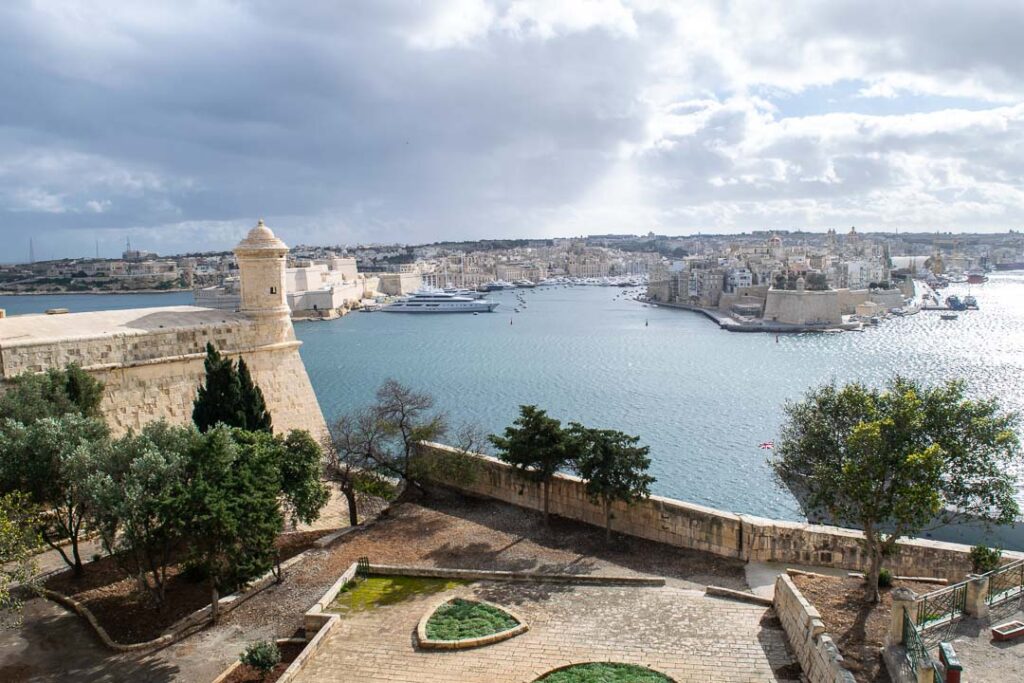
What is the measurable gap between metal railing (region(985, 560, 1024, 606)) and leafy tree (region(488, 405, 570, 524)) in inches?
211

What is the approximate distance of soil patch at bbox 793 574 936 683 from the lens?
19.3 ft

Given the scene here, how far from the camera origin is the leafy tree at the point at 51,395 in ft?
29.7

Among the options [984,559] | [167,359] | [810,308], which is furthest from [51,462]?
[810,308]

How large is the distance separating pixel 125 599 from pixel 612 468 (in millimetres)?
6480

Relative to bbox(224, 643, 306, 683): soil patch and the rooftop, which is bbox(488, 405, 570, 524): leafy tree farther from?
the rooftop

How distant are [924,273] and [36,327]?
4824 inches

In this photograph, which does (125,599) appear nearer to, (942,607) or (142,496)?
(142,496)

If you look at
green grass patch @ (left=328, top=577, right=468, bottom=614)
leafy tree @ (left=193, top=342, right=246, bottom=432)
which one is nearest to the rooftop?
leafy tree @ (left=193, top=342, right=246, bottom=432)

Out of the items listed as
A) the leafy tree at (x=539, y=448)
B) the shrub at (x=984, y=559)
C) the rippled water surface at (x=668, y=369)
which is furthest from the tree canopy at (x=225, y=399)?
the rippled water surface at (x=668, y=369)

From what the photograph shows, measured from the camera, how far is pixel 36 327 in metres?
11.0

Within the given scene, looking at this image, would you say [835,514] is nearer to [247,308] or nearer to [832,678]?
[832,678]

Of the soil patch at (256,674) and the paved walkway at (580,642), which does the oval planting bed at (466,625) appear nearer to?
the paved walkway at (580,642)

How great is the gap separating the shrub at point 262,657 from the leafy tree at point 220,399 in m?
4.73

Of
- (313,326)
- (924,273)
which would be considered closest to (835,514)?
(313,326)
